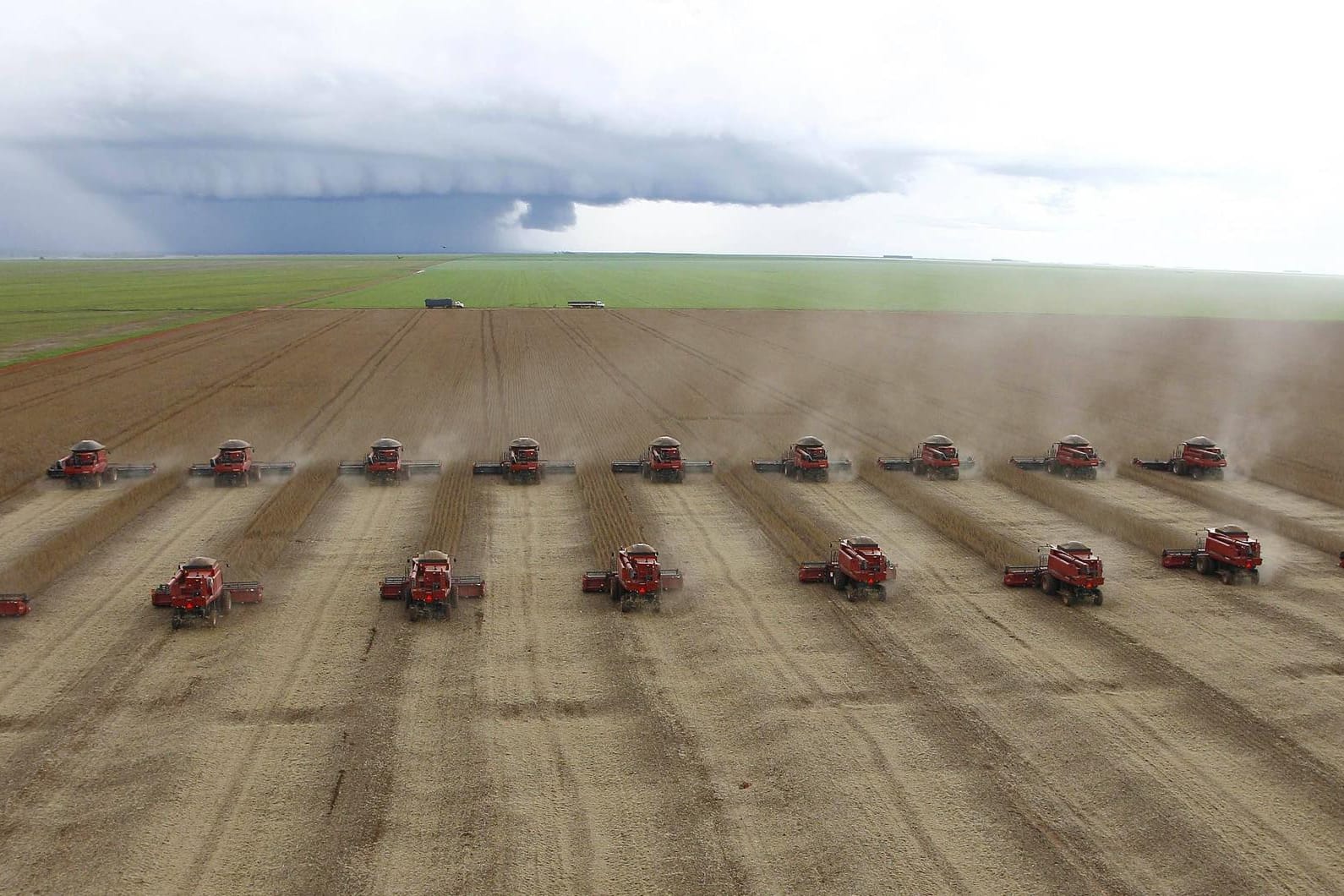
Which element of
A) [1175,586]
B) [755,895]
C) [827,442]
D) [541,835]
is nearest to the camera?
[755,895]

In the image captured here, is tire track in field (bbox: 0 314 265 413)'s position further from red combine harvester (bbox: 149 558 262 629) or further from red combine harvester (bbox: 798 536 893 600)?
red combine harvester (bbox: 798 536 893 600)

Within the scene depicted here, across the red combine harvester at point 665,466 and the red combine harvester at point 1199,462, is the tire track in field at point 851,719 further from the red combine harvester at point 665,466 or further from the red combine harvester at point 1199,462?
the red combine harvester at point 1199,462

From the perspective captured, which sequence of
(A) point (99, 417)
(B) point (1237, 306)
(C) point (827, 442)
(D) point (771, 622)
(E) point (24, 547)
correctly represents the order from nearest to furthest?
(D) point (771, 622)
(E) point (24, 547)
(C) point (827, 442)
(A) point (99, 417)
(B) point (1237, 306)

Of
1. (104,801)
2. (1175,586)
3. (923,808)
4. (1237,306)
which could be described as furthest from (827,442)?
(1237,306)

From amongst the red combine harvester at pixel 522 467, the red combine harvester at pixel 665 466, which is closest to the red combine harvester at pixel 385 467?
the red combine harvester at pixel 522 467

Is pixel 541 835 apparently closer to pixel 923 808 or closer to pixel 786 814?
pixel 786 814

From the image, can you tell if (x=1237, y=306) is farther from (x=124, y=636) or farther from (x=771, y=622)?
(x=124, y=636)

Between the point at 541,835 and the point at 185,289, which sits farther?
the point at 185,289
